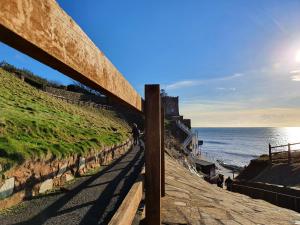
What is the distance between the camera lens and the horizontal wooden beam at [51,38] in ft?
3.10

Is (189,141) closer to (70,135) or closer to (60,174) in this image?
(70,135)

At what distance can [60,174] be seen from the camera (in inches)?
285

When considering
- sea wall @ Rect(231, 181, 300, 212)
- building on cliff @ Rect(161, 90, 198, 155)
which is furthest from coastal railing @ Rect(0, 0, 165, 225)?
building on cliff @ Rect(161, 90, 198, 155)

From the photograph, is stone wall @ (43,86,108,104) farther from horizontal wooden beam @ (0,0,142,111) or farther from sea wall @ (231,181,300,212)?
horizontal wooden beam @ (0,0,142,111)

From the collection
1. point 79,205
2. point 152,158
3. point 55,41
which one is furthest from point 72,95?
point 55,41

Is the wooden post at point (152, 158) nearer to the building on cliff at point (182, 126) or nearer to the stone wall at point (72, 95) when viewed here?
the stone wall at point (72, 95)

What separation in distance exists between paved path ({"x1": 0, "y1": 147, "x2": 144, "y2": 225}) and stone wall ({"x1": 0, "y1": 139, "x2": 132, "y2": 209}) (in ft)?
0.86

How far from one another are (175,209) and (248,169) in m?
21.8

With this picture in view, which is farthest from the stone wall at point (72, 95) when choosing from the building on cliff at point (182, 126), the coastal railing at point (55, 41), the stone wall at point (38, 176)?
the coastal railing at point (55, 41)

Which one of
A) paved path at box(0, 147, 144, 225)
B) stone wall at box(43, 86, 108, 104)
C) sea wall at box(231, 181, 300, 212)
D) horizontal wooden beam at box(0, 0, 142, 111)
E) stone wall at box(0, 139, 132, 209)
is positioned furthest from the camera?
stone wall at box(43, 86, 108, 104)

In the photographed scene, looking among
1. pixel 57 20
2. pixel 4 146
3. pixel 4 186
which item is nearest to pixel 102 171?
pixel 4 146

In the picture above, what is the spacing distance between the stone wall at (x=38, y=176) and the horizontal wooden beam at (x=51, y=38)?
4489mm

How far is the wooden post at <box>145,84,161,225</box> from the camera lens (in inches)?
124

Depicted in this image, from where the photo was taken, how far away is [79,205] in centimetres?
558
